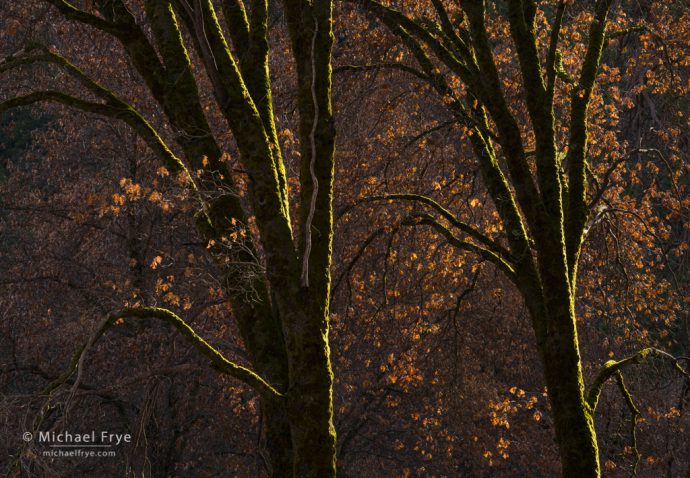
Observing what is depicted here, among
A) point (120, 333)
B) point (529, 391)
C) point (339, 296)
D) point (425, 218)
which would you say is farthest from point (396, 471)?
point (425, 218)

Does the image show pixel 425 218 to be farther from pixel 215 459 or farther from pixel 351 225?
pixel 215 459

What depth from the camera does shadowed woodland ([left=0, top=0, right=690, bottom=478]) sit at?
298 inches

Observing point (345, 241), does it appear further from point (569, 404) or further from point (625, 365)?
point (625, 365)

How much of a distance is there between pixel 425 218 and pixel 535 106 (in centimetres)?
177

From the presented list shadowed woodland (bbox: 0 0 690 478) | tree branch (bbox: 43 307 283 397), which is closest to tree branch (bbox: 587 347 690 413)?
shadowed woodland (bbox: 0 0 690 478)

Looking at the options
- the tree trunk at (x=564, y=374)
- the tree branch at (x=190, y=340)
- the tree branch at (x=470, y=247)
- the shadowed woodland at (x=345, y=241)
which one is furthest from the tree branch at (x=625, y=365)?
the tree branch at (x=190, y=340)

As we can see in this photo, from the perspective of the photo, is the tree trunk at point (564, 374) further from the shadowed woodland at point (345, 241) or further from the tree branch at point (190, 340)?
the tree branch at point (190, 340)

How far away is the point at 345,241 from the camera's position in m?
16.4

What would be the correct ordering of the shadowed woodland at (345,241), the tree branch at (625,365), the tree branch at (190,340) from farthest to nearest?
the tree branch at (625,365)
the shadowed woodland at (345,241)
the tree branch at (190,340)

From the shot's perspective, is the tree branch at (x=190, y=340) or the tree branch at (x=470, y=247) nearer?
the tree branch at (x=190, y=340)

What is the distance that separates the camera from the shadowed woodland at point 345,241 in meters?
7.56

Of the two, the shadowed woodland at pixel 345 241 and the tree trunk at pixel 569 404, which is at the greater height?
the shadowed woodland at pixel 345 241

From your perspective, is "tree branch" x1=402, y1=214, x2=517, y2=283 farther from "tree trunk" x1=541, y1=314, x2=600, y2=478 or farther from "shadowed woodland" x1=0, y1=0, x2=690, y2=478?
"tree trunk" x1=541, y1=314, x2=600, y2=478

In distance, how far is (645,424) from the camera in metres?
17.0
